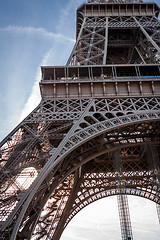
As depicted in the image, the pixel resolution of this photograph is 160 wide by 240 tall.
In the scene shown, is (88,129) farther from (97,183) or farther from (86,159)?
(97,183)

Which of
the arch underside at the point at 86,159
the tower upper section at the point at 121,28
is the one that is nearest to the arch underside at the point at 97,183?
the arch underside at the point at 86,159

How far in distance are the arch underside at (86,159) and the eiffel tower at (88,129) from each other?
6 centimetres

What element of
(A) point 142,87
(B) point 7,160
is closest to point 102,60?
(A) point 142,87

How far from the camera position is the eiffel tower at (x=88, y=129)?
11812 millimetres

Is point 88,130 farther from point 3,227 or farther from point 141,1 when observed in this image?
point 141,1

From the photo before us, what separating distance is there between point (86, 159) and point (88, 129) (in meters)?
3.62

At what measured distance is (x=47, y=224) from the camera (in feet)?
78.8

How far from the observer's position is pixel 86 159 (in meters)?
16.5

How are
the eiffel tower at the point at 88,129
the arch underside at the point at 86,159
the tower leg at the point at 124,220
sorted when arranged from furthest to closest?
the tower leg at the point at 124,220, the arch underside at the point at 86,159, the eiffel tower at the point at 88,129

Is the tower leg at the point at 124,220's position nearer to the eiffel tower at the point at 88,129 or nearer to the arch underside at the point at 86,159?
the eiffel tower at the point at 88,129

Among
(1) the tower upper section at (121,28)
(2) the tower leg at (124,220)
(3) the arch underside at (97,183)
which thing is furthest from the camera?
(3) the arch underside at (97,183)

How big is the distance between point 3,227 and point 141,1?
90.6 feet

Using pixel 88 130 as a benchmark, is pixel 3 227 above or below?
below

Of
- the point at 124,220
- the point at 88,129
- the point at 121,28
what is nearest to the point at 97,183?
the point at 124,220
